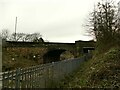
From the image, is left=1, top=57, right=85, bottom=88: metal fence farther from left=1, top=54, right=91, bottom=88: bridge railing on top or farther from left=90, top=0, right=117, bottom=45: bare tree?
left=90, top=0, right=117, bottom=45: bare tree

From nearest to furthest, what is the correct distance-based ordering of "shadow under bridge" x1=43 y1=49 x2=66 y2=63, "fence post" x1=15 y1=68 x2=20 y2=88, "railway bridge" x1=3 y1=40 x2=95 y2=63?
"fence post" x1=15 y1=68 x2=20 y2=88 → "railway bridge" x1=3 y1=40 x2=95 y2=63 → "shadow under bridge" x1=43 y1=49 x2=66 y2=63

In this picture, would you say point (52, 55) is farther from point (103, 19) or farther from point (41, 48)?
point (103, 19)

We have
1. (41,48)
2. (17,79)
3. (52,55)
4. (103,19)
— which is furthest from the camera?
(52,55)

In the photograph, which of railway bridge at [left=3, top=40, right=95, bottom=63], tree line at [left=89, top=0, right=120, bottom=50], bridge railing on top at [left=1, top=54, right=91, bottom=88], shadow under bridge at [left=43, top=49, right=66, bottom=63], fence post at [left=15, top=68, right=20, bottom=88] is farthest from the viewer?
shadow under bridge at [left=43, top=49, right=66, bottom=63]

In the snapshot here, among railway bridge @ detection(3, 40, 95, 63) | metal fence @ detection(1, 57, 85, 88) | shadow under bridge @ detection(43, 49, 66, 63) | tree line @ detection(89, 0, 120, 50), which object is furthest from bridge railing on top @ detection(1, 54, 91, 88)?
shadow under bridge @ detection(43, 49, 66, 63)

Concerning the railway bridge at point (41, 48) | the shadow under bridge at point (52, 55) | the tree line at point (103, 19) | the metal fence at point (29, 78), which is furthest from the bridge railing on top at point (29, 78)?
the shadow under bridge at point (52, 55)

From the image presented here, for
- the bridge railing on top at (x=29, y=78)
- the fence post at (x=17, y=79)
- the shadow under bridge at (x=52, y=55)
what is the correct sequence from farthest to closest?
the shadow under bridge at (x=52, y=55)
the fence post at (x=17, y=79)
the bridge railing on top at (x=29, y=78)

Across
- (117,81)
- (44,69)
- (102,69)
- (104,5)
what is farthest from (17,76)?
(104,5)

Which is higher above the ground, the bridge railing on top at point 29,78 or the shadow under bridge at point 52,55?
the bridge railing on top at point 29,78

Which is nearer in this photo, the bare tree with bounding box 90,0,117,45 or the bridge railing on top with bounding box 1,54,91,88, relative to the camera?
the bridge railing on top with bounding box 1,54,91,88

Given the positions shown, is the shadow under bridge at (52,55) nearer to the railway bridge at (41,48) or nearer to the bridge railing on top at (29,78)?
the railway bridge at (41,48)

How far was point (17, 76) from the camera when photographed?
8.20 m

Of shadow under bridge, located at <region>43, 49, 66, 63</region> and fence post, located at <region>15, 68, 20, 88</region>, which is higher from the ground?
fence post, located at <region>15, 68, 20, 88</region>

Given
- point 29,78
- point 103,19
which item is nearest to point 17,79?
point 29,78
